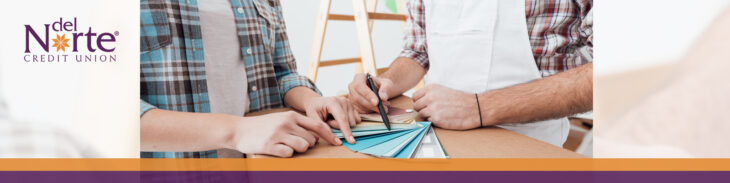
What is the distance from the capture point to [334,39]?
3.06 m

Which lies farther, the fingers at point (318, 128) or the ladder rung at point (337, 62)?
the ladder rung at point (337, 62)

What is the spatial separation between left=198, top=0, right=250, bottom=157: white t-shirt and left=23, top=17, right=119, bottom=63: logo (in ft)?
1.26

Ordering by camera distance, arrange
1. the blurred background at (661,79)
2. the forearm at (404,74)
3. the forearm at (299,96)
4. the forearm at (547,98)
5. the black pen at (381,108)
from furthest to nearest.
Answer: the forearm at (404,74)
the forearm at (299,96)
the forearm at (547,98)
the black pen at (381,108)
the blurred background at (661,79)

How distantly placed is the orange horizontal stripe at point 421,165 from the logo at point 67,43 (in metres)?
0.13

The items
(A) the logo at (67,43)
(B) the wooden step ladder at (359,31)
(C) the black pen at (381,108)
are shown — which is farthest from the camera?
(B) the wooden step ladder at (359,31)

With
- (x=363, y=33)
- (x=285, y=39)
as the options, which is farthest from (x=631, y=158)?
(x=363, y=33)

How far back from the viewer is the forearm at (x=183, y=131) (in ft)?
2.24

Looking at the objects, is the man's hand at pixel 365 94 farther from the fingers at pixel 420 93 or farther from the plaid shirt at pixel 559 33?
the plaid shirt at pixel 559 33

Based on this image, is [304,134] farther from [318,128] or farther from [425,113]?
[425,113]

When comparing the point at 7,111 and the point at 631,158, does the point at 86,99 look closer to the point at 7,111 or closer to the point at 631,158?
the point at 7,111

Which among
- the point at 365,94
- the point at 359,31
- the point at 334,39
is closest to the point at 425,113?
the point at 365,94

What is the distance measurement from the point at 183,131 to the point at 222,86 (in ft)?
1.01

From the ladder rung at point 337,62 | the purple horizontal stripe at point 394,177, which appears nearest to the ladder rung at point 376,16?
the ladder rung at point 337,62

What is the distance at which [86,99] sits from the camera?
0.51m
